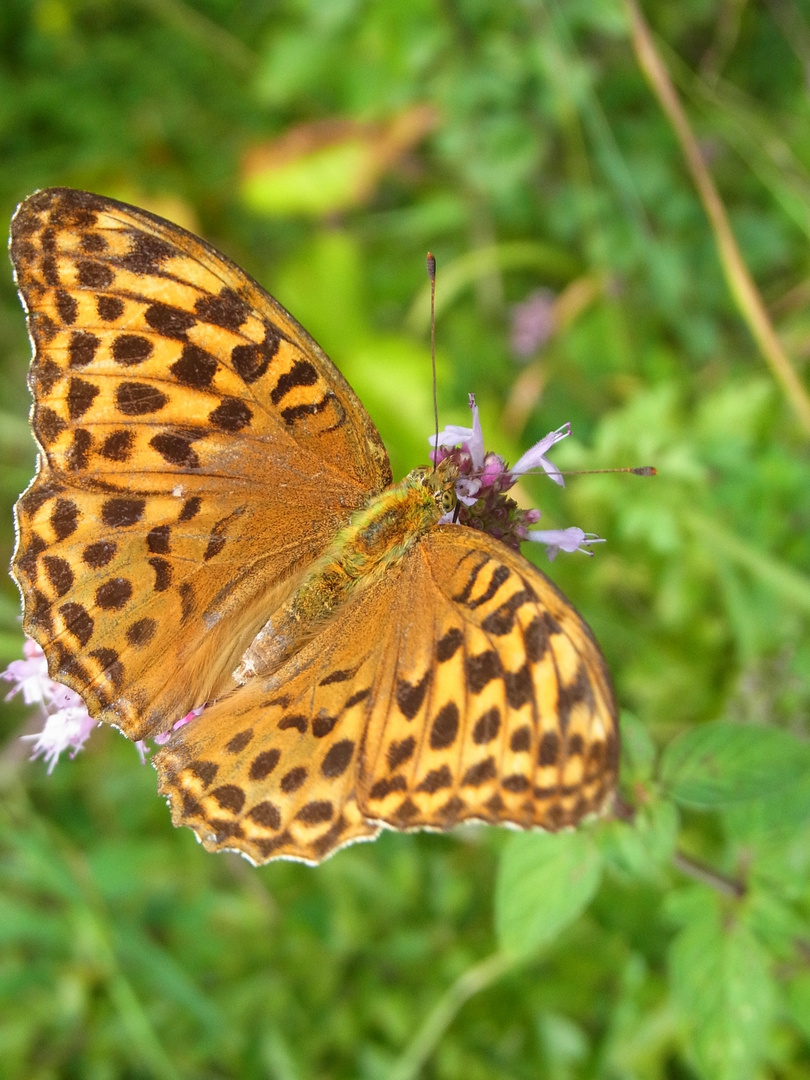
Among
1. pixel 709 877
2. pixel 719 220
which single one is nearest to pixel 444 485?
pixel 709 877

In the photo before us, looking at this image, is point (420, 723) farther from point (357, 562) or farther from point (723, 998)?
point (723, 998)

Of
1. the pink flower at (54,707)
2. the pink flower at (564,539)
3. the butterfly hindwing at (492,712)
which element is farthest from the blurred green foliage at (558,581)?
the pink flower at (54,707)

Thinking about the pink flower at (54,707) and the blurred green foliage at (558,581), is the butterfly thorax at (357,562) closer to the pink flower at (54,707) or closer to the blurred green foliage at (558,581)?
the pink flower at (54,707)

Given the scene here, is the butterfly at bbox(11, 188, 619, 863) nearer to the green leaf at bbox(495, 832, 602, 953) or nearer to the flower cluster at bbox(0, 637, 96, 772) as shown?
the flower cluster at bbox(0, 637, 96, 772)

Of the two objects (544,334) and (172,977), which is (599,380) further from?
(172,977)

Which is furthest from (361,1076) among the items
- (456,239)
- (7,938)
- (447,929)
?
(456,239)
